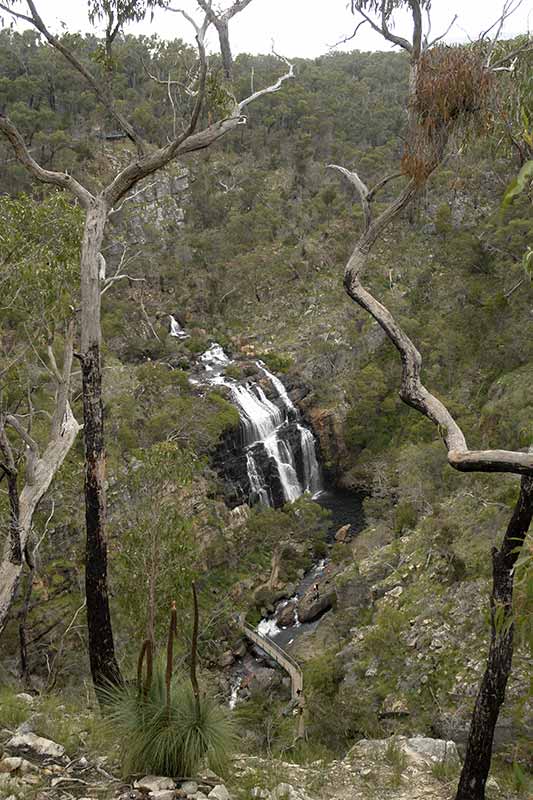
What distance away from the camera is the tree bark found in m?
4.16

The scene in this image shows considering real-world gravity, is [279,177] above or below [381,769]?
above

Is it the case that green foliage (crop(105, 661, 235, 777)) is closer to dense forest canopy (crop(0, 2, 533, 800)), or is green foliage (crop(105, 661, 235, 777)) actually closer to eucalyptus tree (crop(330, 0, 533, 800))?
dense forest canopy (crop(0, 2, 533, 800))

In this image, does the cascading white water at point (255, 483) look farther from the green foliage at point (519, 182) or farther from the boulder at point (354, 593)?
the green foliage at point (519, 182)

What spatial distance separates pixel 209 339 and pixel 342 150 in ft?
52.7

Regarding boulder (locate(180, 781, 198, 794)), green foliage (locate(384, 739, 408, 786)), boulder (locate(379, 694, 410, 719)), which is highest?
boulder (locate(180, 781, 198, 794))

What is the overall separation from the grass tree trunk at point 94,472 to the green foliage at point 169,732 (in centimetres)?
142

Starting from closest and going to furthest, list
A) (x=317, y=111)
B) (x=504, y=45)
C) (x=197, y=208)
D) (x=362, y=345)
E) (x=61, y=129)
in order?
(x=504, y=45)
(x=362, y=345)
(x=61, y=129)
(x=197, y=208)
(x=317, y=111)

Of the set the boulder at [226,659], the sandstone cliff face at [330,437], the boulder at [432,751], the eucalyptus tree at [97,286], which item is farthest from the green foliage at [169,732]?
the sandstone cliff face at [330,437]

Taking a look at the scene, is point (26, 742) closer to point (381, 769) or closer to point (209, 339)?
point (381, 769)

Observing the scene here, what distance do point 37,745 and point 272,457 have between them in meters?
17.0

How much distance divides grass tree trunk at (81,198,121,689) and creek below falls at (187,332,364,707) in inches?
436

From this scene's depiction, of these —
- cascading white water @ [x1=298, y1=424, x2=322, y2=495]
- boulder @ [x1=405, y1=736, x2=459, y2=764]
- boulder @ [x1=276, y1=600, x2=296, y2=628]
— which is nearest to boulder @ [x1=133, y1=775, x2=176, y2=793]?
boulder @ [x1=405, y1=736, x2=459, y2=764]

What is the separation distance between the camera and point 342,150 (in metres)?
35.7

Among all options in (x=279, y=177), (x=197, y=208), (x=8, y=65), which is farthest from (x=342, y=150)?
(x=8, y=65)
